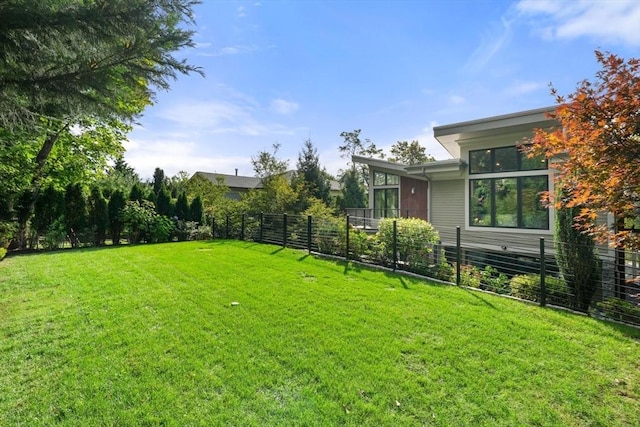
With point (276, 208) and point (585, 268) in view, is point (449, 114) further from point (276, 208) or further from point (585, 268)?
point (585, 268)

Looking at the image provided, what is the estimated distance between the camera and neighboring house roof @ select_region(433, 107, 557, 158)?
27.0ft

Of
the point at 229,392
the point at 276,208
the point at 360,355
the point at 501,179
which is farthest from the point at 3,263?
the point at 501,179

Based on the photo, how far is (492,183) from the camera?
1009 cm

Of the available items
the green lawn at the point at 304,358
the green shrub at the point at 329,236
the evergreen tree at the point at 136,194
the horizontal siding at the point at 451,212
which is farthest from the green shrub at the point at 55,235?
the horizontal siding at the point at 451,212

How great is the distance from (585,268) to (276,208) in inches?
397

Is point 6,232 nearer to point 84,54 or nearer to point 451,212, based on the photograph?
point 84,54

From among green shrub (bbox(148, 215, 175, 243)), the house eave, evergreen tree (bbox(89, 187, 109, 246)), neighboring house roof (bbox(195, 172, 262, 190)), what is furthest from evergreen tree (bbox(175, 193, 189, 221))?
neighboring house roof (bbox(195, 172, 262, 190))

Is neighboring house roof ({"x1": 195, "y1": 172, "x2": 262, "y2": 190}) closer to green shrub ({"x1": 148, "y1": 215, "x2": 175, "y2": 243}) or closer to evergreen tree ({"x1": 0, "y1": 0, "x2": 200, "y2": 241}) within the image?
green shrub ({"x1": 148, "y1": 215, "x2": 175, "y2": 243})

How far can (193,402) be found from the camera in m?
2.44

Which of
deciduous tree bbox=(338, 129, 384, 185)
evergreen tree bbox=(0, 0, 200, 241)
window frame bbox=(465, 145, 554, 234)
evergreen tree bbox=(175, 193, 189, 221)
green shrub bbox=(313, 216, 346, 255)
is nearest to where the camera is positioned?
evergreen tree bbox=(0, 0, 200, 241)

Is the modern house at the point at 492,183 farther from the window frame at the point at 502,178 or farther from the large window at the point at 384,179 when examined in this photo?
the large window at the point at 384,179

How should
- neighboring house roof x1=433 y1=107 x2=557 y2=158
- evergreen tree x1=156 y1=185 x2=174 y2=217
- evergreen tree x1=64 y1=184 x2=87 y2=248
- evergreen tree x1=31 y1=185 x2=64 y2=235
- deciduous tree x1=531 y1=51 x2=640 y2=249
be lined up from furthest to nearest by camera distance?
evergreen tree x1=156 y1=185 x2=174 y2=217 < evergreen tree x1=64 y1=184 x2=87 y2=248 < evergreen tree x1=31 y1=185 x2=64 y2=235 < neighboring house roof x1=433 y1=107 x2=557 y2=158 < deciduous tree x1=531 y1=51 x2=640 y2=249

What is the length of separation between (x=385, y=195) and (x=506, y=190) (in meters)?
6.30

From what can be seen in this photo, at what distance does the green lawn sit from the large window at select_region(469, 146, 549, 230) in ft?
17.5
